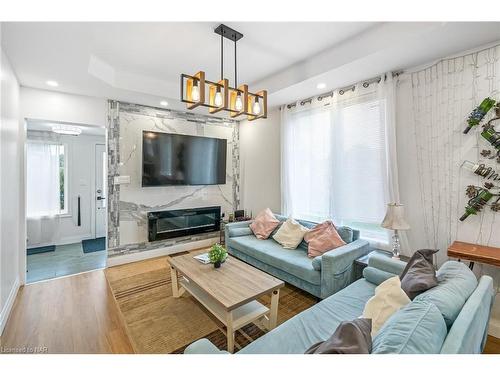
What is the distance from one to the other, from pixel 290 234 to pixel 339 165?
1161mm

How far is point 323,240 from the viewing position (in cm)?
287

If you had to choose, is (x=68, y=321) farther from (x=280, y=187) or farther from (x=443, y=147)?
(x=443, y=147)

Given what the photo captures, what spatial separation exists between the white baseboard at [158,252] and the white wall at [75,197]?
2.16 metres

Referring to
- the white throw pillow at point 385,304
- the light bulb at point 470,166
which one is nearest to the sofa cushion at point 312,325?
the white throw pillow at point 385,304

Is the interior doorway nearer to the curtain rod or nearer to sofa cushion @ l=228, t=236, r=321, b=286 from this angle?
sofa cushion @ l=228, t=236, r=321, b=286

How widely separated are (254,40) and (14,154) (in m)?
2.95

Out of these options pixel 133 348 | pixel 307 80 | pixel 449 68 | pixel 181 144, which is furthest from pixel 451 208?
pixel 181 144

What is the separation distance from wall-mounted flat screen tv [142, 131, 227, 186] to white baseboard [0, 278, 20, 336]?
1888mm

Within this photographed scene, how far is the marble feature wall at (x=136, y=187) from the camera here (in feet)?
12.0

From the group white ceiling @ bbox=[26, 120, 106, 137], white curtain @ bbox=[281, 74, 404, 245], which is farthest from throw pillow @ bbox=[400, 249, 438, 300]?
white ceiling @ bbox=[26, 120, 106, 137]

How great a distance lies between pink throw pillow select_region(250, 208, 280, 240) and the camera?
11.9ft

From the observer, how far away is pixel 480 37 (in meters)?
2.06

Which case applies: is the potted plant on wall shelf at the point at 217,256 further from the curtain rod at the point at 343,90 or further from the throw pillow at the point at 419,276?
the curtain rod at the point at 343,90

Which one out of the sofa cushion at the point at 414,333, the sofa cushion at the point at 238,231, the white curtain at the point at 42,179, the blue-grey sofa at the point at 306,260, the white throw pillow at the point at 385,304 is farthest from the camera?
the white curtain at the point at 42,179
